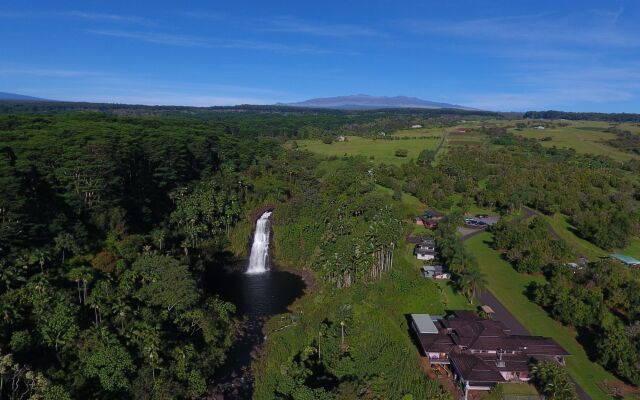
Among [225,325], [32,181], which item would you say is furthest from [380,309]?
[32,181]

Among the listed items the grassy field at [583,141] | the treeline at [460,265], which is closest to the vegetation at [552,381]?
the treeline at [460,265]

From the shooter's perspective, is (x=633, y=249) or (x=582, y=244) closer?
(x=633, y=249)

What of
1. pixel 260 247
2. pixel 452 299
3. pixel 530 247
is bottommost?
pixel 260 247

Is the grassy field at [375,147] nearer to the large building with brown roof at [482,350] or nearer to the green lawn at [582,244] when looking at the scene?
the green lawn at [582,244]

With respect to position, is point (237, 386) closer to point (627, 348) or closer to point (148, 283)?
point (148, 283)

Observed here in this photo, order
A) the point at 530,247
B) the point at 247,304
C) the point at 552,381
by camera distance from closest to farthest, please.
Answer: the point at 552,381
the point at 247,304
the point at 530,247

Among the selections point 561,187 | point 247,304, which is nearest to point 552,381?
point 247,304

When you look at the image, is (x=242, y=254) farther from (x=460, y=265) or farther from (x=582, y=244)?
(x=582, y=244)
